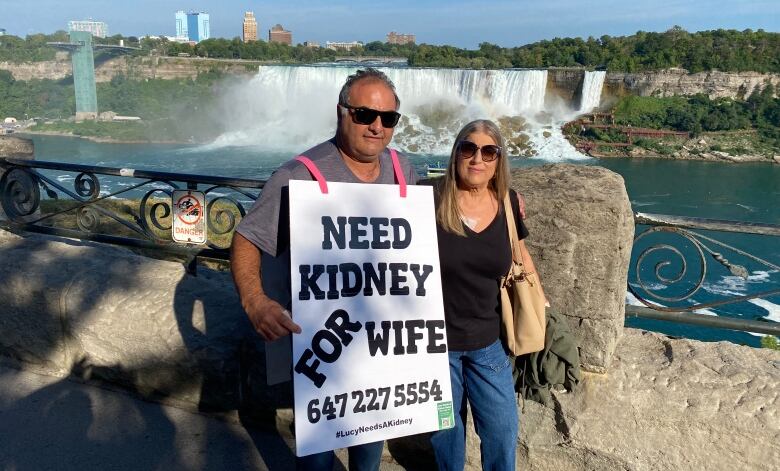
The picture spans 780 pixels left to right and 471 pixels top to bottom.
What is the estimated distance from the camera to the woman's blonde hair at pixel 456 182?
2039 mm

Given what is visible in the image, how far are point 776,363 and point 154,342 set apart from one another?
8.69 feet

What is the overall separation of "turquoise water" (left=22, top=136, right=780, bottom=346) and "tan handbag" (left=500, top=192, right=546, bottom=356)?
17.8 m

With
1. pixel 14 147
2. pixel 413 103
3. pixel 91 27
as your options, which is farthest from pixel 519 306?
pixel 91 27

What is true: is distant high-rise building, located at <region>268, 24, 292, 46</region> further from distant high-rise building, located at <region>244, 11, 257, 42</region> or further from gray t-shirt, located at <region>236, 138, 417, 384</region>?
gray t-shirt, located at <region>236, 138, 417, 384</region>

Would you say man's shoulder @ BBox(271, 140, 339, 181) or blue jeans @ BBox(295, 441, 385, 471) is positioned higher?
man's shoulder @ BBox(271, 140, 339, 181)

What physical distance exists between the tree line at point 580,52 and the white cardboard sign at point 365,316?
6601cm

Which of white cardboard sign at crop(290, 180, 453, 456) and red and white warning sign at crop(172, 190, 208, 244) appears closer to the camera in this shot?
white cardboard sign at crop(290, 180, 453, 456)

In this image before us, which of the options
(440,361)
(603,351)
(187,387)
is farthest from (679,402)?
(187,387)

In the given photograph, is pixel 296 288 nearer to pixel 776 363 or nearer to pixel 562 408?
pixel 562 408

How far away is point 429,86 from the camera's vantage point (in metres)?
53.8

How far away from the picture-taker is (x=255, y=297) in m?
1.82

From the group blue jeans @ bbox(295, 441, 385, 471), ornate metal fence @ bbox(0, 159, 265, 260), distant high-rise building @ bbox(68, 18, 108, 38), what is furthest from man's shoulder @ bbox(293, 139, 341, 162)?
distant high-rise building @ bbox(68, 18, 108, 38)

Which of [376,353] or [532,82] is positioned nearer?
[376,353]

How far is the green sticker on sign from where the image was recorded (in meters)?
1.99
